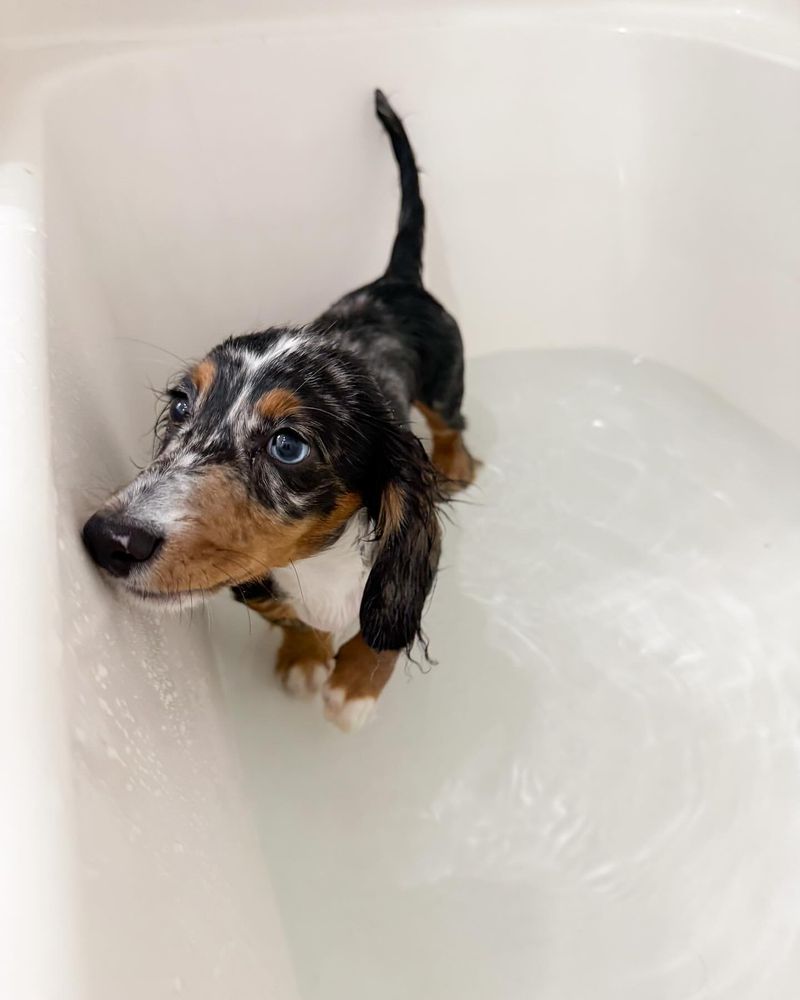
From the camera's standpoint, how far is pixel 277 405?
4.07 ft

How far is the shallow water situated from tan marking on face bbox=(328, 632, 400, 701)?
148mm

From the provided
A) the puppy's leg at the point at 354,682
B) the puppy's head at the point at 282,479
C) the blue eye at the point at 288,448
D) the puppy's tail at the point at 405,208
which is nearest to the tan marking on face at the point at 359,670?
the puppy's leg at the point at 354,682

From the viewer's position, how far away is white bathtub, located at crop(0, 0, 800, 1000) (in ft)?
2.92

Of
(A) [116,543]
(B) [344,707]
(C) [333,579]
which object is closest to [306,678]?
(B) [344,707]

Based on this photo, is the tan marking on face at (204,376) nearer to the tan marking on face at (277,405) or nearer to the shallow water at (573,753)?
the tan marking on face at (277,405)

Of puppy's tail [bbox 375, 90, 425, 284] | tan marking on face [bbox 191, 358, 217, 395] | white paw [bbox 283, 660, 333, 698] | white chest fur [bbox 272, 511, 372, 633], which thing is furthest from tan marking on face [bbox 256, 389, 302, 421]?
puppy's tail [bbox 375, 90, 425, 284]

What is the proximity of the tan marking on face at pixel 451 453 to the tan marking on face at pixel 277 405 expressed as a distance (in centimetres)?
89

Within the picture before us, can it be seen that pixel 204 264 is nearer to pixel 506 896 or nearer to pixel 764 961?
pixel 506 896

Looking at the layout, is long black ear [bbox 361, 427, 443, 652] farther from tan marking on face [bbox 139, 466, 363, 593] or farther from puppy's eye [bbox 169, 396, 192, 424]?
puppy's eye [bbox 169, 396, 192, 424]

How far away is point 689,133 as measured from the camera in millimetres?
2129

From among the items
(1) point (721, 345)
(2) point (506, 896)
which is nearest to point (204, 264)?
(1) point (721, 345)

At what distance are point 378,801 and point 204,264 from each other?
1237mm

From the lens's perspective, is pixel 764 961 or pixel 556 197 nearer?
pixel 764 961

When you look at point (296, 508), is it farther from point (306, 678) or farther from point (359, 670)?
point (306, 678)
